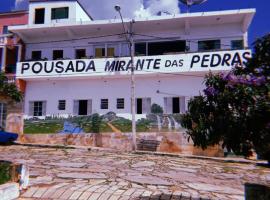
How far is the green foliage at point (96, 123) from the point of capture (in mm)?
21969

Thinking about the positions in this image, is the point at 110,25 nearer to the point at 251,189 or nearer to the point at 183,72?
the point at 183,72

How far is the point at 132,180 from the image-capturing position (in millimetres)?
9516

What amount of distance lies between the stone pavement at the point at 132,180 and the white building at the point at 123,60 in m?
8.19

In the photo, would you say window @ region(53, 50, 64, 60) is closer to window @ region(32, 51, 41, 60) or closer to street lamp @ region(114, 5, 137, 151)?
window @ region(32, 51, 41, 60)

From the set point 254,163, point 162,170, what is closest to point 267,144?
point 162,170

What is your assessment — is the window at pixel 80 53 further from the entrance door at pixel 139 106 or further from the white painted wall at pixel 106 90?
the entrance door at pixel 139 106

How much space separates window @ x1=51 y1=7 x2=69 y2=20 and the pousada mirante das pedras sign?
482 centimetres

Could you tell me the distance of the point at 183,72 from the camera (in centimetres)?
2109

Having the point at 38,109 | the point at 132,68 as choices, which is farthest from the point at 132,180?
the point at 38,109

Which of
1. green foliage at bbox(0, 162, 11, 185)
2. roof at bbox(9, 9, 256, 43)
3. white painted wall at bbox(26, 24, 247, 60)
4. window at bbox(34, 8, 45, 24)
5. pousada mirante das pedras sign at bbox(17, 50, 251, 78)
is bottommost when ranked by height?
green foliage at bbox(0, 162, 11, 185)

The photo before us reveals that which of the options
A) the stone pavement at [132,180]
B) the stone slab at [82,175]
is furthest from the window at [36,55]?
the stone slab at [82,175]

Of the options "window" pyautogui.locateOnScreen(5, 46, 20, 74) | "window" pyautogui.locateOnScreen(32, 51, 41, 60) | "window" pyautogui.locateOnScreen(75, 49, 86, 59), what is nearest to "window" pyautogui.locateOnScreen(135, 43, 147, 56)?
"window" pyautogui.locateOnScreen(75, 49, 86, 59)

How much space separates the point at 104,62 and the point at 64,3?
23.6 ft

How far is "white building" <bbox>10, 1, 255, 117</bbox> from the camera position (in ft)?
69.7
